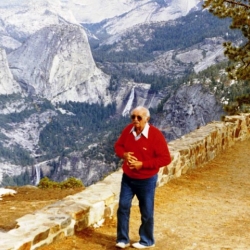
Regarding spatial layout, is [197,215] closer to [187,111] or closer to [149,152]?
[149,152]

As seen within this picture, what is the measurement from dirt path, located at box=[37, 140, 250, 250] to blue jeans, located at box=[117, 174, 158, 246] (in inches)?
15.5

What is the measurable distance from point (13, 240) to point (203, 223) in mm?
3974

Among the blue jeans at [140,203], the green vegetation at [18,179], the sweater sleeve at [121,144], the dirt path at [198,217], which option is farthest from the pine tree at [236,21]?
the green vegetation at [18,179]

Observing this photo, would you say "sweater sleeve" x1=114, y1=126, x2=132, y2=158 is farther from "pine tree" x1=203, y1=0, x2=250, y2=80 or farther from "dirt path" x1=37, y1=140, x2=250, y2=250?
"pine tree" x1=203, y1=0, x2=250, y2=80

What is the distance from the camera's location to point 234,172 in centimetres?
1393

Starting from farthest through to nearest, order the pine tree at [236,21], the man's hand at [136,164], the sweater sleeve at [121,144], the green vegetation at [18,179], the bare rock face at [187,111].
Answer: the green vegetation at [18,179], the bare rock face at [187,111], the pine tree at [236,21], the sweater sleeve at [121,144], the man's hand at [136,164]

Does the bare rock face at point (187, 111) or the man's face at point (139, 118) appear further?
the bare rock face at point (187, 111)

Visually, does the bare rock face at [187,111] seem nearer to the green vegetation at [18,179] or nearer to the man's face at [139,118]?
the green vegetation at [18,179]

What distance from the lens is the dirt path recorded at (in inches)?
290

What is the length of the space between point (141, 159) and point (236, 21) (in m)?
13.9

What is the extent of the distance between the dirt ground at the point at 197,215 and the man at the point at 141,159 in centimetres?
85

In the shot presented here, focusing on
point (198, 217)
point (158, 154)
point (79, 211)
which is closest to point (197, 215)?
point (198, 217)

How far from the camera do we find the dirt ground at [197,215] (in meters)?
7.38

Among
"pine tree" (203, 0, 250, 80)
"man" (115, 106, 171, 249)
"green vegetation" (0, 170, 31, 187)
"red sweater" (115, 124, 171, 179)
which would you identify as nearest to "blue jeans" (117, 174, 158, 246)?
"man" (115, 106, 171, 249)
